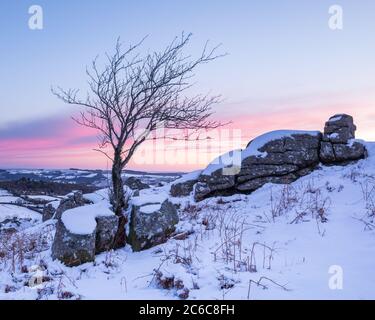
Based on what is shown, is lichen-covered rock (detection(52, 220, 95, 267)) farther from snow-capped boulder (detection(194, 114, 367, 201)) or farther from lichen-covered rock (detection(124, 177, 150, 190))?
lichen-covered rock (detection(124, 177, 150, 190))

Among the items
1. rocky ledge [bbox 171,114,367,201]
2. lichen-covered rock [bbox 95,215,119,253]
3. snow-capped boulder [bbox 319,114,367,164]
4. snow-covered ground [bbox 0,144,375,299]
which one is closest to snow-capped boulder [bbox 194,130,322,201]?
rocky ledge [bbox 171,114,367,201]

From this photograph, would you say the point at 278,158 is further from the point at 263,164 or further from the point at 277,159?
the point at 263,164

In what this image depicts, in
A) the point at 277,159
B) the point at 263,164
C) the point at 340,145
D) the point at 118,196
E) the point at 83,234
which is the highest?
the point at 340,145

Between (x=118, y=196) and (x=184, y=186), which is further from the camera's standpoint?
(x=184, y=186)

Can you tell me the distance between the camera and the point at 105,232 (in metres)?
6.80

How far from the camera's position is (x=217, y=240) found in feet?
21.5

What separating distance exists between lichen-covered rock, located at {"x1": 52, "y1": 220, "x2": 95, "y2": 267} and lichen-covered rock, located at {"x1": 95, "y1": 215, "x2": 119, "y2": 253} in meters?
0.45

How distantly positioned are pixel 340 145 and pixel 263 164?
3.36 metres

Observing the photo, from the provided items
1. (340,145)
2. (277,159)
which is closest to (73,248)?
(277,159)

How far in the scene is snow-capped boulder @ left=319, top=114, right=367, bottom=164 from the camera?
46.2 feet

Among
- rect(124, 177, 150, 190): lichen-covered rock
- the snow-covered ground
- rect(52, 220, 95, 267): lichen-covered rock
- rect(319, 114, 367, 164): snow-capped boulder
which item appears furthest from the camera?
rect(124, 177, 150, 190): lichen-covered rock
